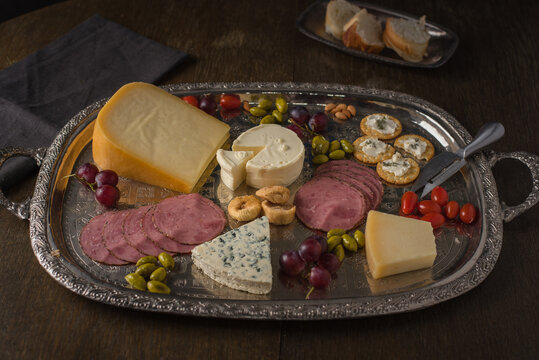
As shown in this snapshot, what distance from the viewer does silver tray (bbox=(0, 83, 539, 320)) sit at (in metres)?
1.96

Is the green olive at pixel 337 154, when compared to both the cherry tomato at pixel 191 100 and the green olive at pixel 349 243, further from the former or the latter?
the cherry tomato at pixel 191 100

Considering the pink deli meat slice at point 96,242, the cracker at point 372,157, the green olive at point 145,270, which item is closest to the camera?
the green olive at point 145,270

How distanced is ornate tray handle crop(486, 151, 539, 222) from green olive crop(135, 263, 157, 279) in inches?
57.8

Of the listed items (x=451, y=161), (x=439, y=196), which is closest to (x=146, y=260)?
(x=439, y=196)

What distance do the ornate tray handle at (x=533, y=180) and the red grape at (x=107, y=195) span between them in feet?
5.45

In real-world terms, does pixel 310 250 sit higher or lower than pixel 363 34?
lower

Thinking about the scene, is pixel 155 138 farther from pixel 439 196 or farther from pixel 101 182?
pixel 439 196

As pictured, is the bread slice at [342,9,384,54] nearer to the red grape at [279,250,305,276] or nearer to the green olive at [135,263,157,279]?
the red grape at [279,250,305,276]

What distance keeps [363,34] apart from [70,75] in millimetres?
1684

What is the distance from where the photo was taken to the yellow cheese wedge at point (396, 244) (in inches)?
81.7

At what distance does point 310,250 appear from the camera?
206 cm

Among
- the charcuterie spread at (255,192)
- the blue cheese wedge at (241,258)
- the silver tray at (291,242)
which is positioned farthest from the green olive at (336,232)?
the blue cheese wedge at (241,258)

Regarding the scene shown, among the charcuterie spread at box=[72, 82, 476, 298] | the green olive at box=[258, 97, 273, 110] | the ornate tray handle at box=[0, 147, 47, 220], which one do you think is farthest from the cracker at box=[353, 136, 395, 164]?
the ornate tray handle at box=[0, 147, 47, 220]

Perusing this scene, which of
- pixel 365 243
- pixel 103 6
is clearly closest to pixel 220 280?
pixel 365 243
